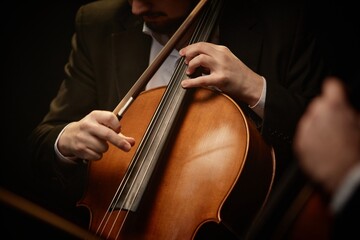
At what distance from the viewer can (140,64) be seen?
54.8 inches

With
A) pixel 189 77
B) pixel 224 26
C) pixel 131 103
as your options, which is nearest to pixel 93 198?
pixel 131 103

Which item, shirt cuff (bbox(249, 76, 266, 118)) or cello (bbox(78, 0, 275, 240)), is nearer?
cello (bbox(78, 0, 275, 240))

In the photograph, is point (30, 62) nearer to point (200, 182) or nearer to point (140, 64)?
point (140, 64)

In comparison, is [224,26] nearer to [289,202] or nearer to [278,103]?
[278,103]

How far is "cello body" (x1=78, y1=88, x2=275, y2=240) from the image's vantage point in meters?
0.93

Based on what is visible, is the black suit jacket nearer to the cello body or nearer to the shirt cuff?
the shirt cuff

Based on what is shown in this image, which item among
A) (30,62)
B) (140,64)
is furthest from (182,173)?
(30,62)

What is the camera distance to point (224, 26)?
1.29 m

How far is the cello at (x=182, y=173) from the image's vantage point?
0.94 meters

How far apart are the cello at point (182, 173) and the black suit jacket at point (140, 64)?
17cm

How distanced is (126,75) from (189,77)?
14.0 inches

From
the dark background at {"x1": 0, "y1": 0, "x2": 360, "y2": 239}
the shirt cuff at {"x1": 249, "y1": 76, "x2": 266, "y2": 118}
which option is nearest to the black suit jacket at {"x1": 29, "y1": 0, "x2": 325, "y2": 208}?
the shirt cuff at {"x1": 249, "y1": 76, "x2": 266, "y2": 118}

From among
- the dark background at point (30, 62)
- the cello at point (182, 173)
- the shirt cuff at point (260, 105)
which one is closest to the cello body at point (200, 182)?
the cello at point (182, 173)

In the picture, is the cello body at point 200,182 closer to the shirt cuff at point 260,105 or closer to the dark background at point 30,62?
the shirt cuff at point 260,105
